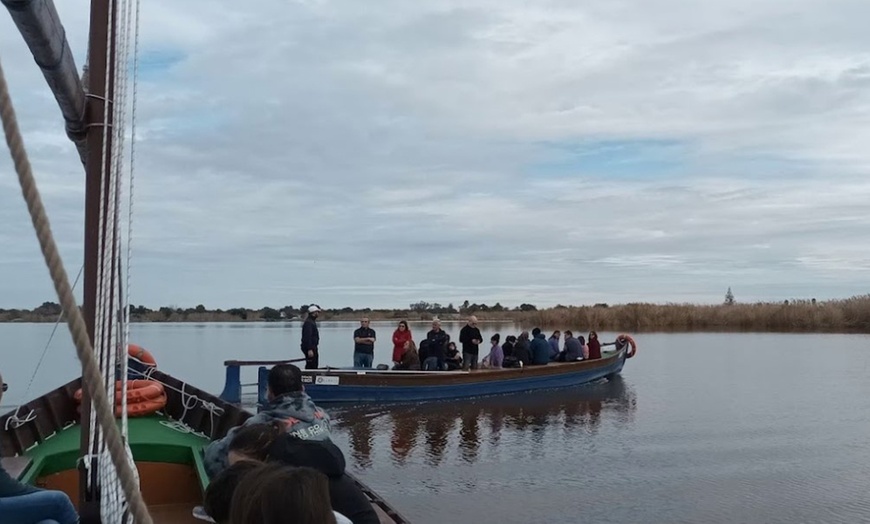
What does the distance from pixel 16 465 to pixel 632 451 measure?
27.5ft

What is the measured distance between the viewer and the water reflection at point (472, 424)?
11461 millimetres

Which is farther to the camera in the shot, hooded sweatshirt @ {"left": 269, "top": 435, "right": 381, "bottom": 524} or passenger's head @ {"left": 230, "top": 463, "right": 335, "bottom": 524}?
hooded sweatshirt @ {"left": 269, "top": 435, "right": 381, "bottom": 524}

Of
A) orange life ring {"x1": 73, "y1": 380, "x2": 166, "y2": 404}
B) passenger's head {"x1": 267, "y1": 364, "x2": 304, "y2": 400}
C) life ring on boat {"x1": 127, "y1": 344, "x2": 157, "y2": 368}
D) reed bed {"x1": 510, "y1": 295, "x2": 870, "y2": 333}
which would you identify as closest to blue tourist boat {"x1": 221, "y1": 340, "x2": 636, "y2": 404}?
life ring on boat {"x1": 127, "y1": 344, "x2": 157, "y2": 368}

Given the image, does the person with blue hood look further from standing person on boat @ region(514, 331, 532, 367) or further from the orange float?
the orange float

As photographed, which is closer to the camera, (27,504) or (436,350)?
(27,504)

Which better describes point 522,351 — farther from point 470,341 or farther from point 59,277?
point 59,277

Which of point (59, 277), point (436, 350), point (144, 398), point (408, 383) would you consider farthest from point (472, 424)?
point (59, 277)

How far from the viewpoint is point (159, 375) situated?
27.4 feet

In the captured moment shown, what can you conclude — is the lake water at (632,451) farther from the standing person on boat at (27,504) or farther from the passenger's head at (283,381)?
the standing person on boat at (27,504)

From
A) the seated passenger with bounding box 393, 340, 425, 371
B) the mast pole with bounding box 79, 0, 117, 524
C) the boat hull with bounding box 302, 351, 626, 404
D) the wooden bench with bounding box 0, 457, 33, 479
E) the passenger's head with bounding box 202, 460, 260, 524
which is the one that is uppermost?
the mast pole with bounding box 79, 0, 117, 524

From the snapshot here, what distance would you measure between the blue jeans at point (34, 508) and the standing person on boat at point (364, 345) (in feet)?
40.8

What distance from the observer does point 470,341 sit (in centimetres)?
1712

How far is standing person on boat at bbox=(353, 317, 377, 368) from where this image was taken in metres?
16.2

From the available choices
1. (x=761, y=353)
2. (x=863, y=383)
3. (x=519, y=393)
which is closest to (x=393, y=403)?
(x=519, y=393)
